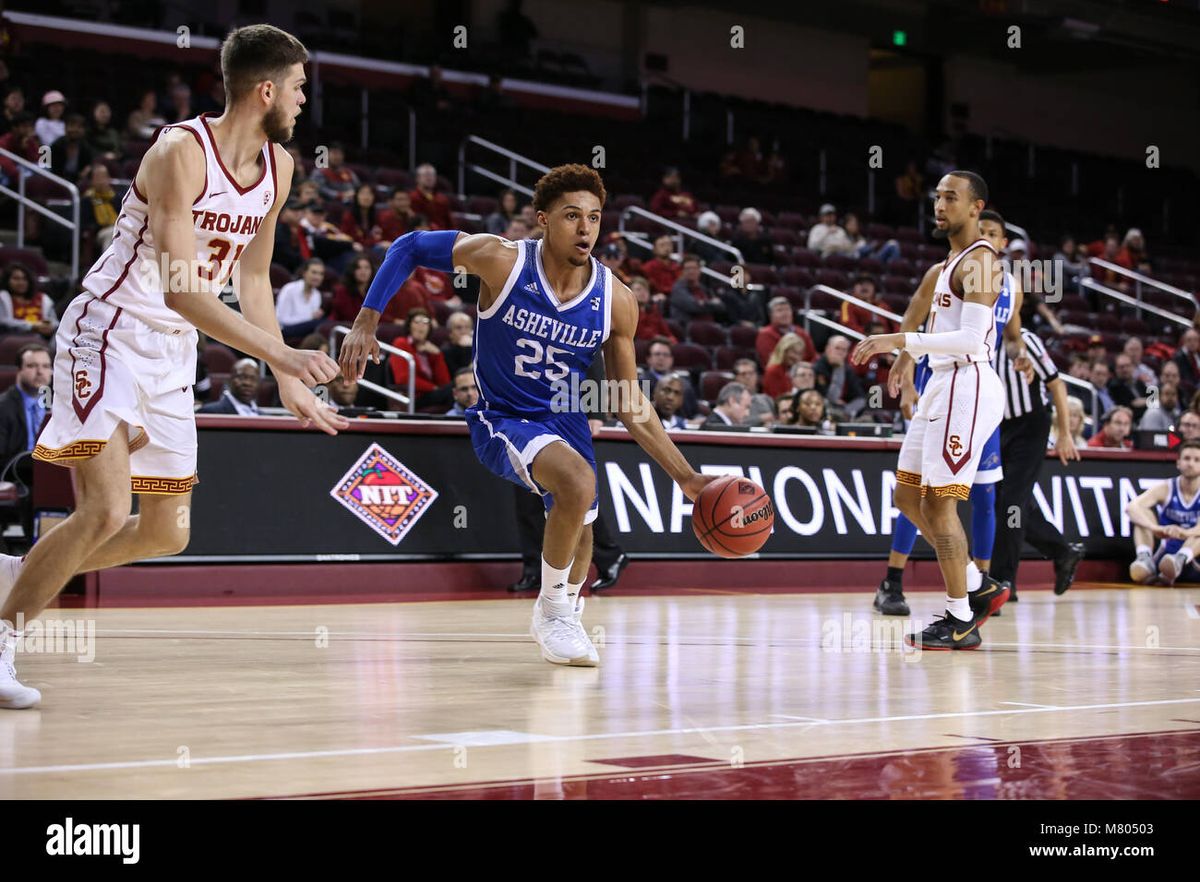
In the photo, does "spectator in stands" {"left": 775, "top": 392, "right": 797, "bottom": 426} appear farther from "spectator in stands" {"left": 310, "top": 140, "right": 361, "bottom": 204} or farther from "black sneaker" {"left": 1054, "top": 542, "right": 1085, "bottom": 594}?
"spectator in stands" {"left": 310, "top": 140, "right": 361, "bottom": 204}

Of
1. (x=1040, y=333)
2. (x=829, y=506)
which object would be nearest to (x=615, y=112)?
(x=1040, y=333)

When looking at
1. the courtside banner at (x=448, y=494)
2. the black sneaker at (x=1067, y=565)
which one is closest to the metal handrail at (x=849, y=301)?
the courtside banner at (x=448, y=494)

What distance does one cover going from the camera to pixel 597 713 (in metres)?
4.85

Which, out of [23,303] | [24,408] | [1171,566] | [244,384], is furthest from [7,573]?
[1171,566]

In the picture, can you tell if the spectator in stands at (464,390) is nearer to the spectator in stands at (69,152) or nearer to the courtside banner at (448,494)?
the courtside banner at (448,494)

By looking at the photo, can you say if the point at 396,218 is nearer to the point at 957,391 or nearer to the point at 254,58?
the point at 957,391

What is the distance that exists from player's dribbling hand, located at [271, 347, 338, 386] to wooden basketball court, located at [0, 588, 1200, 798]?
38.4 inches

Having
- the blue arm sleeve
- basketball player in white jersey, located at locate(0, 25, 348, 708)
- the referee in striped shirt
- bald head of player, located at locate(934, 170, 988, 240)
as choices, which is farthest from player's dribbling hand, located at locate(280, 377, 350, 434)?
the referee in striped shirt

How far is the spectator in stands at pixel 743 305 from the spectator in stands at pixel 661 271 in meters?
0.61

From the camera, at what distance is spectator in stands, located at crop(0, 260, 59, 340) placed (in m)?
11.9

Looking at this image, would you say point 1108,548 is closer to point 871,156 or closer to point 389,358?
point 389,358

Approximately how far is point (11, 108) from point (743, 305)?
783cm

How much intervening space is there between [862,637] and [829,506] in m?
4.25

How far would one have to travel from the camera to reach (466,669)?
604cm
